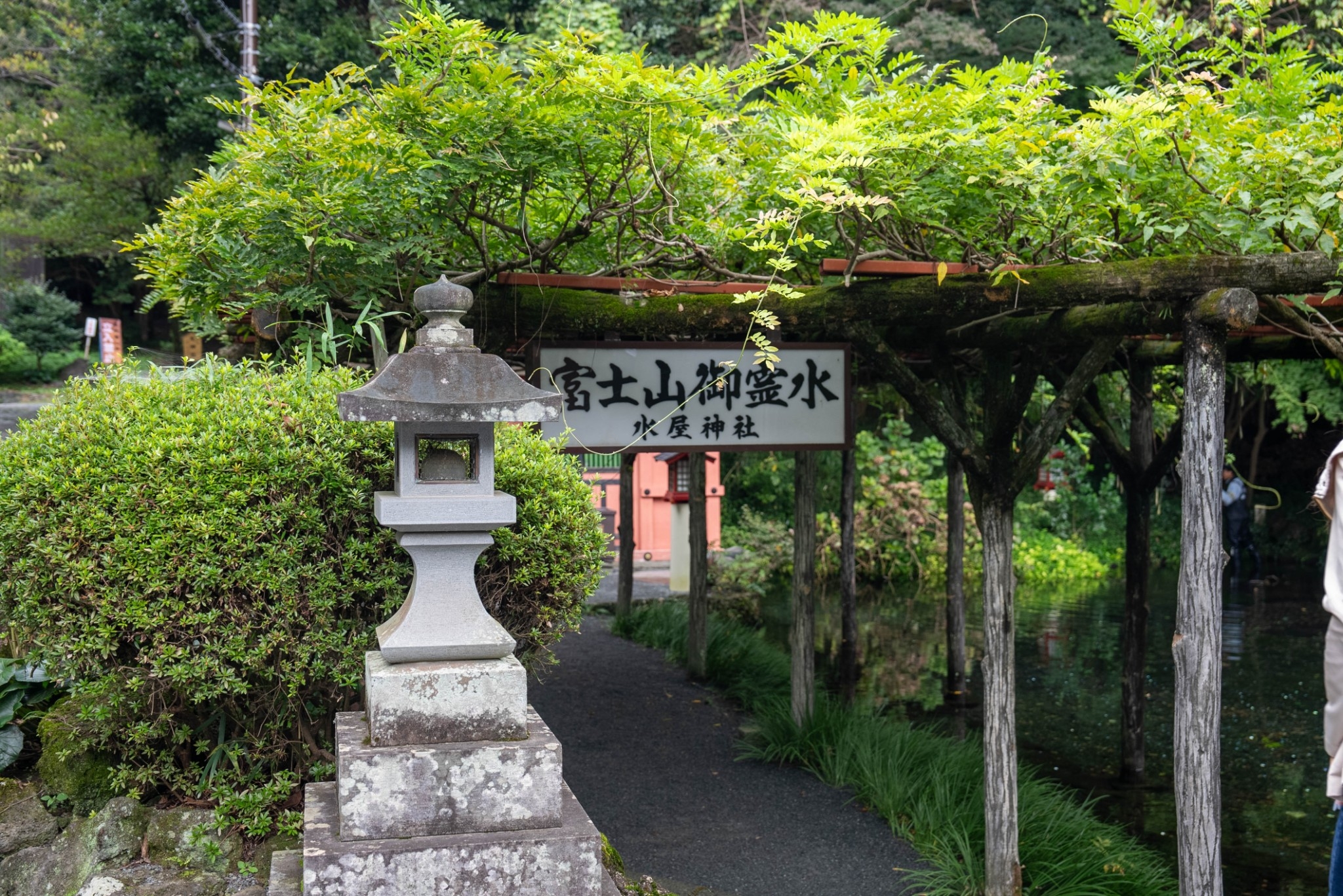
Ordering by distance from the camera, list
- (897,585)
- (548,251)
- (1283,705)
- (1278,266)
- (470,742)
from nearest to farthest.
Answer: (470,742)
(1278,266)
(548,251)
(1283,705)
(897,585)

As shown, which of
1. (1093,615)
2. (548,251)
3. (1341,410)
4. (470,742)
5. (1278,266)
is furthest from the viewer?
(1093,615)

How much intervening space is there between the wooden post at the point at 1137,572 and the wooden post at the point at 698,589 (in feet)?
11.6

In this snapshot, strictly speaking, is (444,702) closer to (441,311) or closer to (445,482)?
(445,482)

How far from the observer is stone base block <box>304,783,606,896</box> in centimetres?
313

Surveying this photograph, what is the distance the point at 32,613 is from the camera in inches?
150

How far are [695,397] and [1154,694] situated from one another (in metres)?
7.04

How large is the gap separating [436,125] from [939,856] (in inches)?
172

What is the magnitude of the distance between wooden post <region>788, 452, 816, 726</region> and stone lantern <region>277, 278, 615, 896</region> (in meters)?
4.47

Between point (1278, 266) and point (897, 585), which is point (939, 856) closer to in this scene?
point (1278, 266)

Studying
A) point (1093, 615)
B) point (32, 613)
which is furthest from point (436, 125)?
point (1093, 615)

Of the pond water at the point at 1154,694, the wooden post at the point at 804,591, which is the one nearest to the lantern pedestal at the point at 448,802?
the wooden post at the point at 804,591

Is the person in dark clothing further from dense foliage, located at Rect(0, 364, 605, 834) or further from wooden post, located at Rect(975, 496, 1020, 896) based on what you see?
dense foliage, located at Rect(0, 364, 605, 834)

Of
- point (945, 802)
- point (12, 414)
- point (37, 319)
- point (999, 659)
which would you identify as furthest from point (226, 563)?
point (37, 319)

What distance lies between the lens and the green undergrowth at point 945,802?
18.3 feet
